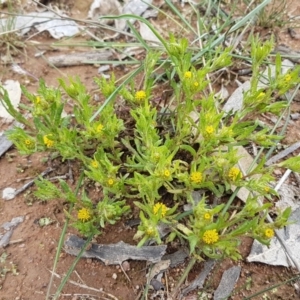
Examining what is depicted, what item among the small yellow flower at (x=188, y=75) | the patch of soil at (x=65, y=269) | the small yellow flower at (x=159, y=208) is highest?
the small yellow flower at (x=188, y=75)

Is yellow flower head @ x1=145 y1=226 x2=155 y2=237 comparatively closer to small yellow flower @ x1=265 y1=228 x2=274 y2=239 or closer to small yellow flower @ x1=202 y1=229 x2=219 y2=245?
small yellow flower @ x1=202 y1=229 x2=219 y2=245

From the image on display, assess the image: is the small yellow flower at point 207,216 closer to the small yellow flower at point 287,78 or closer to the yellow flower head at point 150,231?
the yellow flower head at point 150,231

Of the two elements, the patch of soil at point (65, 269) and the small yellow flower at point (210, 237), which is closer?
the small yellow flower at point (210, 237)

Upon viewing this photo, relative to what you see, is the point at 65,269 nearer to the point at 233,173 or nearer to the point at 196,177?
the point at 196,177

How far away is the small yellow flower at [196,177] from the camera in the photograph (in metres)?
→ 1.58

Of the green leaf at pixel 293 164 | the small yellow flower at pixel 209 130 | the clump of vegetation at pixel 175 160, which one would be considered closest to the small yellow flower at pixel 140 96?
the clump of vegetation at pixel 175 160

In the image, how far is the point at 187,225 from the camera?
1.68 m

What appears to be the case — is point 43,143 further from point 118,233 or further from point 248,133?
point 248,133

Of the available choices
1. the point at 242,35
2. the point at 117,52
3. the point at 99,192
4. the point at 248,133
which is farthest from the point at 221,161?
the point at 117,52

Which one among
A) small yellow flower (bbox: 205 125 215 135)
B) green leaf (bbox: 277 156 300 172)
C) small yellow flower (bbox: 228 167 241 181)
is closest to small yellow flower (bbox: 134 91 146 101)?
small yellow flower (bbox: 205 125 215 135)

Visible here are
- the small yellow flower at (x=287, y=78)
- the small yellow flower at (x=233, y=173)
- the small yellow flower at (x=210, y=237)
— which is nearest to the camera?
the small yellow flower at (x=210, y=237)

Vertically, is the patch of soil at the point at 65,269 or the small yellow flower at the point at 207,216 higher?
the small yellow flower at the point at 207,216

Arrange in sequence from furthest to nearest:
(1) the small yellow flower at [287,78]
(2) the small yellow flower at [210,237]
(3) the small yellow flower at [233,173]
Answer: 1. (1) the small yellow flower at [287,78]
2. (3) the small yellow flower at [233,173]
3. (2) the small yellow flower at [210,237]

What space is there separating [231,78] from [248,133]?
695mm
